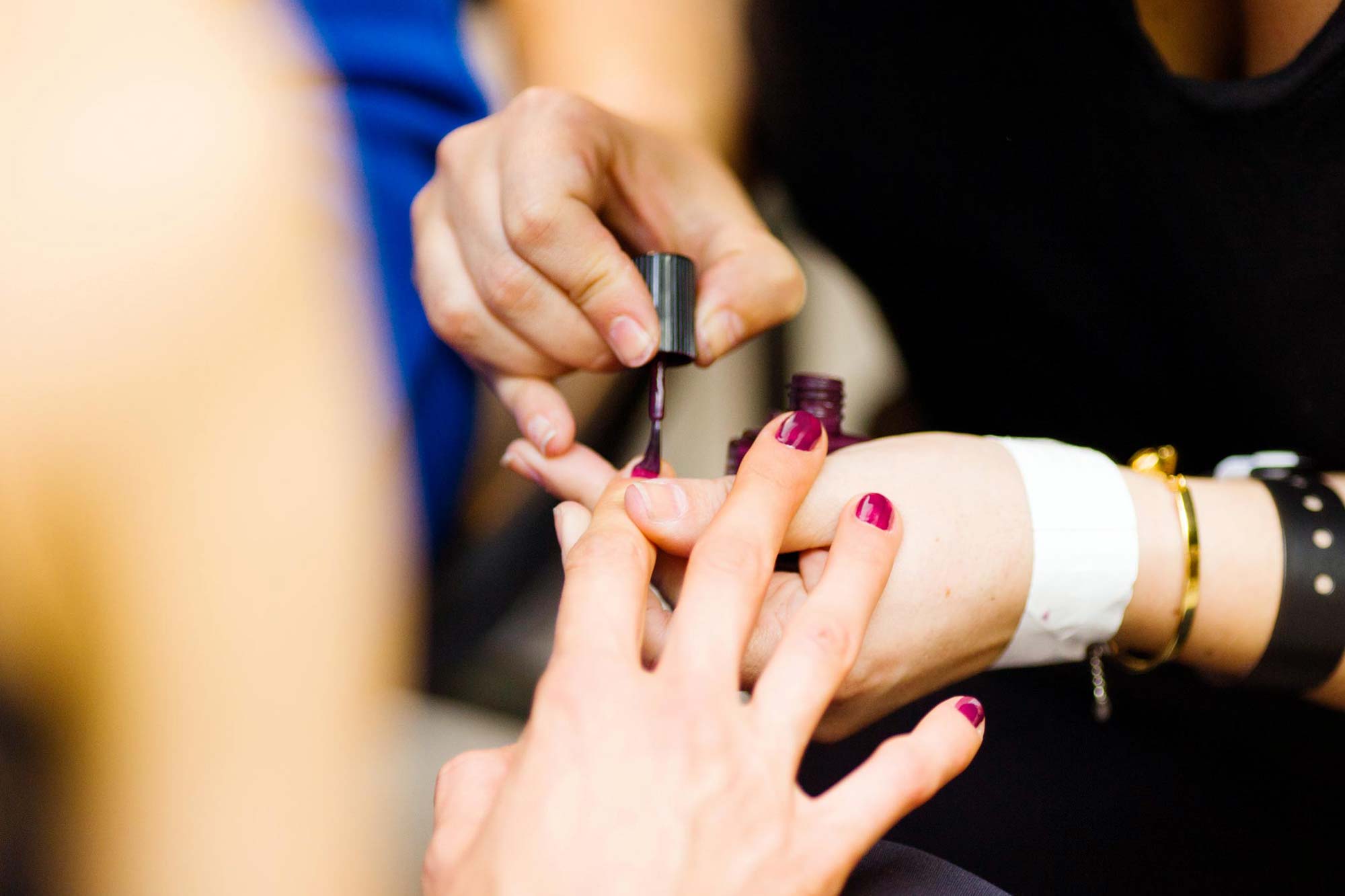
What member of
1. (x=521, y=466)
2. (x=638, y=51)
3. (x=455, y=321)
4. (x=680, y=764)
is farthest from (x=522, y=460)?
(x=638, y=51)

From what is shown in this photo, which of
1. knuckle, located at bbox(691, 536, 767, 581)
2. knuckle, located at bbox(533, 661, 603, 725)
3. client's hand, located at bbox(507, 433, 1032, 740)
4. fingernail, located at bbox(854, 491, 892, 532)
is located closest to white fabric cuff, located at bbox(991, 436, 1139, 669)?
client's hand, located at bbox(507, 433, 1032, 740)

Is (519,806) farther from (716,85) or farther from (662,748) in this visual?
(716,85)

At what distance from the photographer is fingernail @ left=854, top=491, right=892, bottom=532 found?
512 millimetres

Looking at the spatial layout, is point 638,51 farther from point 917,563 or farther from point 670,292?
point 917,563

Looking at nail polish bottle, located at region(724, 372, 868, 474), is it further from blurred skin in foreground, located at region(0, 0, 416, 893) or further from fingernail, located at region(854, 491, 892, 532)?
blurred skin in foreground, located at region(0, 0, 416, 893)

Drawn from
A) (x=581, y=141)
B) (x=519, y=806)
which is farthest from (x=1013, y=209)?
(x=519, y=806)

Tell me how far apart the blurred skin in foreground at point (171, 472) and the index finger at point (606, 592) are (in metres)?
0.21

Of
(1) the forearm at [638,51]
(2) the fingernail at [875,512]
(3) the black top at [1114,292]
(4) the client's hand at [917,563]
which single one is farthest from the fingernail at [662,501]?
(1) the forearm at [638,51]

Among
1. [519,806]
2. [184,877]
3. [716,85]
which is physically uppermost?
[716,85]

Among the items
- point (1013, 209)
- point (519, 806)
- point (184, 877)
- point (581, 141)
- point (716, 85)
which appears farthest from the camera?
point (716, 85)

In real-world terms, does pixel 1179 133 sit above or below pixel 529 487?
above

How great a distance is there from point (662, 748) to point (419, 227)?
0.48 metres

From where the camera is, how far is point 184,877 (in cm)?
53

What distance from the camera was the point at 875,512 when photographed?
1.69ft
